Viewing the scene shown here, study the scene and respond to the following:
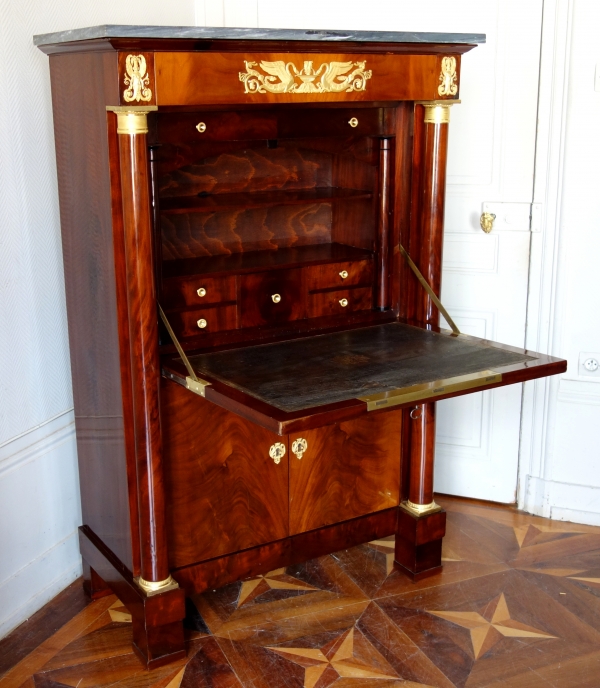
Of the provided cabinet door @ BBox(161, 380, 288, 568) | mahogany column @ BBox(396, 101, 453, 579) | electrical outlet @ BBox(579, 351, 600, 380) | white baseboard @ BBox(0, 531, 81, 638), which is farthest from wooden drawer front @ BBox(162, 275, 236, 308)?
electrical outlet @ BBox(579, 351, 600, 380)

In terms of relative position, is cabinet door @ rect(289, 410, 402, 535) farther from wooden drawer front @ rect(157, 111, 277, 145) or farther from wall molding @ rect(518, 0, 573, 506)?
wooden drawer front @ rect(157, 111, 277, 145)

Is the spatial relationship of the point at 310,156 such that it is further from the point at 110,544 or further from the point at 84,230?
the point at 110,544

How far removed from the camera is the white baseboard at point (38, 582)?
8.95 ft

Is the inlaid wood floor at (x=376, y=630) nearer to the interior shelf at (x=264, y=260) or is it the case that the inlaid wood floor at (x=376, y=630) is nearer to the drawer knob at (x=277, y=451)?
the drawer knob at (x=277, y=451)

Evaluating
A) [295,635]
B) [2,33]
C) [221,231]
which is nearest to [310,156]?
[221,231]

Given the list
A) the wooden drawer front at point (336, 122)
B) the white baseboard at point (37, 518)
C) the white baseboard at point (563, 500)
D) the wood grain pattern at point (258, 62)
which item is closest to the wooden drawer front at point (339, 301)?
the wooden drawer front at point (336, 122)

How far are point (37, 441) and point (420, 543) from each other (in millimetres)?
1294

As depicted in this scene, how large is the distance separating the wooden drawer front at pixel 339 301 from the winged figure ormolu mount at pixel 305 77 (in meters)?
0.66

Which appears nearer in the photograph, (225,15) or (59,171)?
(59,171)

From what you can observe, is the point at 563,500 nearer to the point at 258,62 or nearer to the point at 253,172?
the point at 253,172

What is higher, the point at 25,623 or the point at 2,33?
the point at 2,33

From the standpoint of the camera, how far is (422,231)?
2.80 meters

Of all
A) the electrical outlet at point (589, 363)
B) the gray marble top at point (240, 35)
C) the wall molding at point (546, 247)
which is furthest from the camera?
the electrical outlet at point (589, 363)

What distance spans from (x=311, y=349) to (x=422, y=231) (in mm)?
584
